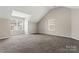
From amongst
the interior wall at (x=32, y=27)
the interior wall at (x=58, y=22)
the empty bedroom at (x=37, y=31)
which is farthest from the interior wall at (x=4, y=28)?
the interior wall at (x=58, y=22)

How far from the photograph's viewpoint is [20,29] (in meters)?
2.05

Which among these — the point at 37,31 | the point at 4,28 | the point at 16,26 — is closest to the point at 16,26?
the point at 16,26

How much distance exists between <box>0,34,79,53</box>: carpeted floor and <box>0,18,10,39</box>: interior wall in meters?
0.12

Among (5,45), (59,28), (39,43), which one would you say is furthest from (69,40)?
(5,45)

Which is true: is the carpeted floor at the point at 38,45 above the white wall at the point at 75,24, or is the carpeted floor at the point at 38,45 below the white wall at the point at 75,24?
below

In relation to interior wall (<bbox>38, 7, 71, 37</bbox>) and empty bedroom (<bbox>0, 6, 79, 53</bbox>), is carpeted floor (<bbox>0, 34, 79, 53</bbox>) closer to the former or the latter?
empty bedroom (<bbox>0, 6, 79, 53</bbox>)

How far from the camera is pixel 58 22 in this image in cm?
212

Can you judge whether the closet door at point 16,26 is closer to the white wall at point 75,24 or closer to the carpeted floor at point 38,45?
the carpeted floor at point 38,45

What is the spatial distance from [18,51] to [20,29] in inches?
19.6

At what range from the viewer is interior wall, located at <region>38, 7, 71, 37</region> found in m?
2.03

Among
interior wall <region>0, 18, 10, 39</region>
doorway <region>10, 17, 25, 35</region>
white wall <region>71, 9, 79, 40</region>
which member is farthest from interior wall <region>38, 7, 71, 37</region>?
interior wall <region>0, 18, 10, 39</region>

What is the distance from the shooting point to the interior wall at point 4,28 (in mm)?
2012
